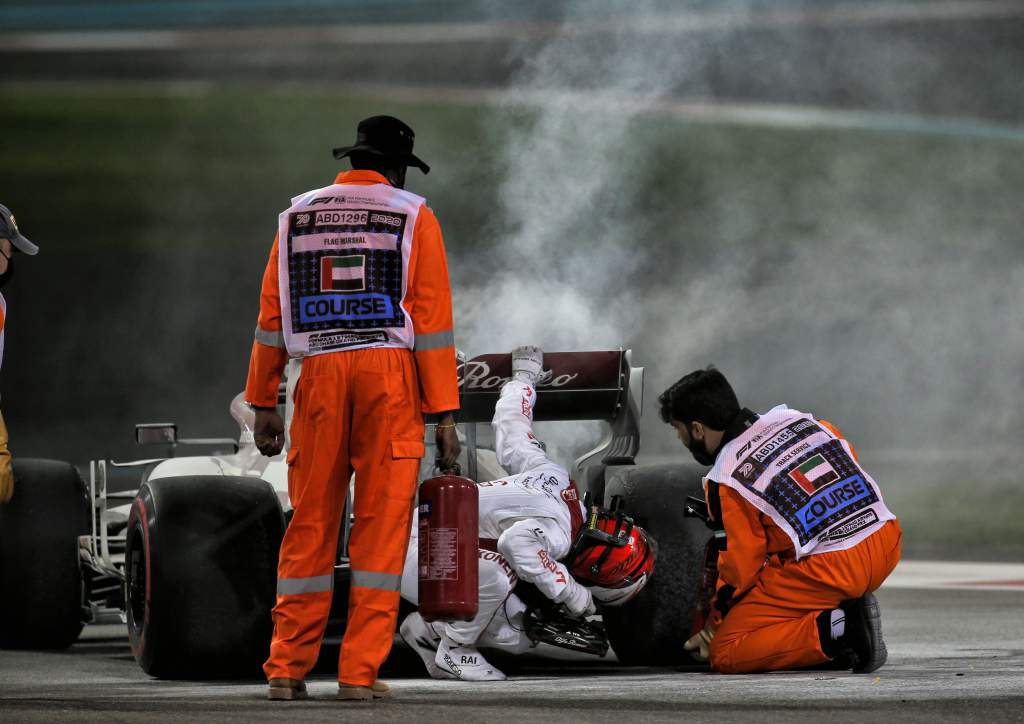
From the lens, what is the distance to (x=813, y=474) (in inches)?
217

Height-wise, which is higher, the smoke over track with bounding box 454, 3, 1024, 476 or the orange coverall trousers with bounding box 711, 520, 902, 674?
the smoke over track with bounding box 454, 3, 1024, 476

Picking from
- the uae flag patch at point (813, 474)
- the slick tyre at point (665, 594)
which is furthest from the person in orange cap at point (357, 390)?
the slick tyre at point (665, 594)

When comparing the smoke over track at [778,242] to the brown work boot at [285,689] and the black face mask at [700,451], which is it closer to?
the black face mask at [700,451]

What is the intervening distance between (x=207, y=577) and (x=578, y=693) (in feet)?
4.35

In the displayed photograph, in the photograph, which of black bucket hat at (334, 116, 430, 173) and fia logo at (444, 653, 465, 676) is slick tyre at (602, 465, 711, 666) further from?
black bucket hat at (334, 116, 430, 173)

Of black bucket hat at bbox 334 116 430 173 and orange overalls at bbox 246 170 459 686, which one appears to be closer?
orange overalls at bbox 246 170 459 686

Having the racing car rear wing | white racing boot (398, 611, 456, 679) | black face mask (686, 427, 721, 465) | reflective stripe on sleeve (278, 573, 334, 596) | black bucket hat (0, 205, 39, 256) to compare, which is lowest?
white racing boot (398, 611, 456, 679)

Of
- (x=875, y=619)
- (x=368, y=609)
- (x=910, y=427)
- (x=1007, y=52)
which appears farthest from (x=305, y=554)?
(x=1007, y=52)

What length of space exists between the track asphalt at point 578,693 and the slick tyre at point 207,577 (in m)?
0.12

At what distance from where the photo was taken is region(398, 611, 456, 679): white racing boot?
5.65 meters

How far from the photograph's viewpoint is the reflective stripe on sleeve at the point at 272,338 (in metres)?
4.88

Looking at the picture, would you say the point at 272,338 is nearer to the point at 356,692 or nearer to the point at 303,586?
the point at 303,586

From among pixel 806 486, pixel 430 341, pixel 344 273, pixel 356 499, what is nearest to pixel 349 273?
pixel 344 273

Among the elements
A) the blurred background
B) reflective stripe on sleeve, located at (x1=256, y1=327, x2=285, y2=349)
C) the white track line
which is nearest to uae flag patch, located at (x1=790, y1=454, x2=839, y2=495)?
reflective stripe on sleeve, located at (x1=256, y1=327, x2=285, y2=349)
